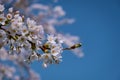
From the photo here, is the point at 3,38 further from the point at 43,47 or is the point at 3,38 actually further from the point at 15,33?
the point at 43,47

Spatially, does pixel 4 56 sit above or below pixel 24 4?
below

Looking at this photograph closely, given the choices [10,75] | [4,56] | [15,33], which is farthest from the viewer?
[10,75]

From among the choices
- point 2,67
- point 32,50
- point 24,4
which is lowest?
point 32,50

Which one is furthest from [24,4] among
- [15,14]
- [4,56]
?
[15,14]

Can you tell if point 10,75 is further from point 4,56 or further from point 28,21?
point 28,21

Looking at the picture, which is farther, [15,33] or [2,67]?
[2,67]

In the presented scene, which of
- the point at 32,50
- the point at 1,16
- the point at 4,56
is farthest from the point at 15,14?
the point at 4,56

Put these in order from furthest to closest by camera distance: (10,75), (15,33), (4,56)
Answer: (10,75)
(4,56)
(15,33)
